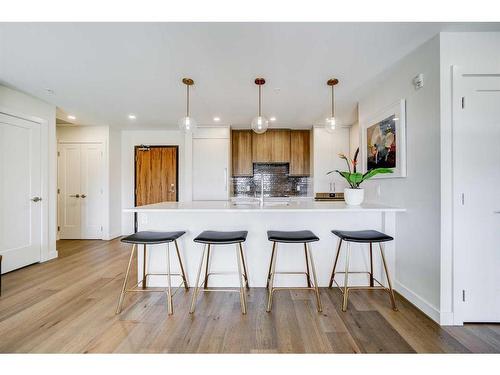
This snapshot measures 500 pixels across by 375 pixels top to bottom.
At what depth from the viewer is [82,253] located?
13.1ft

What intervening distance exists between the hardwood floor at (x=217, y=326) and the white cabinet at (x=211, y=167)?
262 cm

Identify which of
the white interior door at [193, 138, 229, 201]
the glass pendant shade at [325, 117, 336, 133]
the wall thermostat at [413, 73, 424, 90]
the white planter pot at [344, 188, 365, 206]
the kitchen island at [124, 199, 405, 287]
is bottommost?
the kitchen island at [124, 199, 405, 287]

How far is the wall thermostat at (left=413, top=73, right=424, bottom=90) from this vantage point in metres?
2.12

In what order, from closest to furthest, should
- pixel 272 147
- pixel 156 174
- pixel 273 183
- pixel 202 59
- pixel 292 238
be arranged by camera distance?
pixel 292 238 < pixel 202 59 < pixel 272 147 < pixel 156 174 < pixel 273 183

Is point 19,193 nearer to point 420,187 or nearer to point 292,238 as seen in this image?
point 292,238

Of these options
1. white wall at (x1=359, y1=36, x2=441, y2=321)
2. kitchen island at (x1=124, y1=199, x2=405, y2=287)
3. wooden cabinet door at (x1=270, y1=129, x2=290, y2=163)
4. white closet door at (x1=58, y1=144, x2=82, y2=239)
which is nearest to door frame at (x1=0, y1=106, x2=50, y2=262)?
white closet door at (x1=58, y1=144, x2=82, y2=239)

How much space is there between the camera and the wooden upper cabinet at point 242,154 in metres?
5.10

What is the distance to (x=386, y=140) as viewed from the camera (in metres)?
2.67

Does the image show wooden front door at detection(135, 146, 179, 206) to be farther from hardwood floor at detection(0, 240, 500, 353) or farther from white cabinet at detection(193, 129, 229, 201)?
hardwood floor at detection(0, 240, 500, 353)

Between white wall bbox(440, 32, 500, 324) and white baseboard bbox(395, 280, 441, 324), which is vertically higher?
white wall bbox(440, 32, 500, 324)

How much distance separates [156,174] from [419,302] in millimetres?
4922

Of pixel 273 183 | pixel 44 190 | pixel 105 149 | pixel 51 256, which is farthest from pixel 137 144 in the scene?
pixel 273 183
